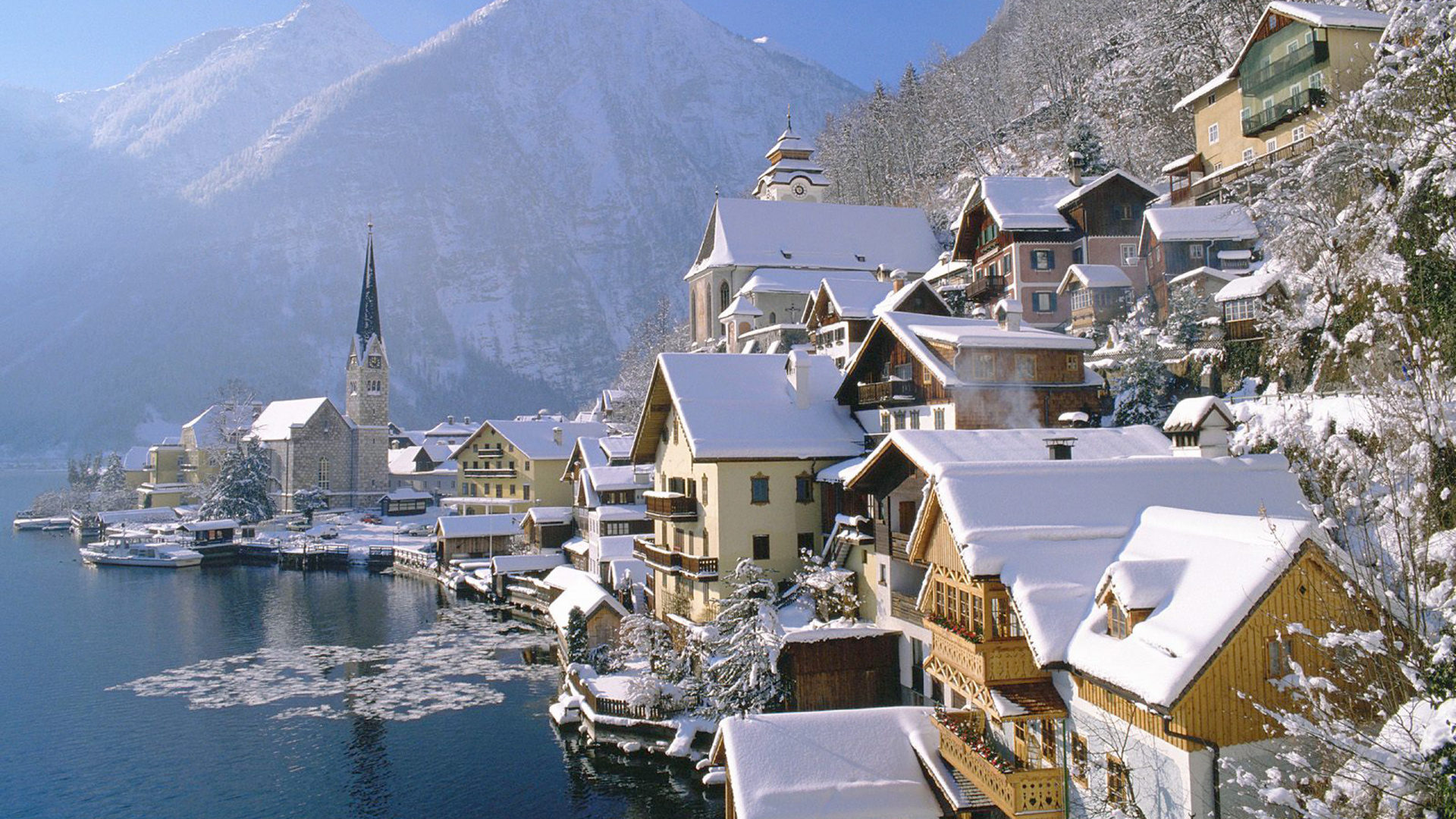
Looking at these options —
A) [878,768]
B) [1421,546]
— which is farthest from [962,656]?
[1421,546]

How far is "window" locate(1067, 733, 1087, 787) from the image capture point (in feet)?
56.6

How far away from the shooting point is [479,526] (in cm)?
7081

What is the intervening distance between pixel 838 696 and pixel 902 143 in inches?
3214

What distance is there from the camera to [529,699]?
36.6 meters

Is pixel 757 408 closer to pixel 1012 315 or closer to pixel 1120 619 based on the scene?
pixel 1012 315

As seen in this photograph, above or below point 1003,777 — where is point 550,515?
above

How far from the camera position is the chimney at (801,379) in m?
36.6

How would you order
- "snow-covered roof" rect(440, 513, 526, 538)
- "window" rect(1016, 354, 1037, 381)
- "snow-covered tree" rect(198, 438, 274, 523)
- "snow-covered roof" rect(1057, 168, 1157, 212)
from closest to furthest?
"window" rect(1016, 354, 1037, 381) < "snow-covered roof" rect(1057, 168, 1157, 212) < "snow-covered roof" rect(440, 513, 526, 538) < "snow-covered tree" rect(198, 438, 274, 523)

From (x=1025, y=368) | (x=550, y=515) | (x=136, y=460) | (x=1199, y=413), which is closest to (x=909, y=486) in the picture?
(x=1199, y=413)

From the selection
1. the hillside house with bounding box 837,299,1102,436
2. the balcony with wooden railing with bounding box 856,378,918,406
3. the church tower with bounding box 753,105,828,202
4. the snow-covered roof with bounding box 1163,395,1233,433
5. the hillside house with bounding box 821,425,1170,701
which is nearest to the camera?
the snow-covered roof with bounding box 1163,395,1233,433

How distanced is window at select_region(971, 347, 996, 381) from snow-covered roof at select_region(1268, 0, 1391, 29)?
2411 cm

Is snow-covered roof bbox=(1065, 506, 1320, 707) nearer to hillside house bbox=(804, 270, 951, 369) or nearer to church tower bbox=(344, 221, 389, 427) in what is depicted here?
hillside house bbox=(804, 270, 951, 369)

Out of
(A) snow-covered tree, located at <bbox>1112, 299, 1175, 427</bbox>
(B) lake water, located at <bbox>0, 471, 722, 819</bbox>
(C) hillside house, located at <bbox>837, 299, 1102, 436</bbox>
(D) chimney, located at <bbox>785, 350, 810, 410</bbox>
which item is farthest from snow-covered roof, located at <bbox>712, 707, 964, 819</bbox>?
(A) snow-covered tree, located at <bbox>1112, 299, 1175, 427</bbox>

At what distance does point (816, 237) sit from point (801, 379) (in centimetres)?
4425
